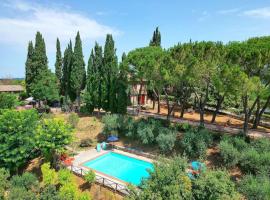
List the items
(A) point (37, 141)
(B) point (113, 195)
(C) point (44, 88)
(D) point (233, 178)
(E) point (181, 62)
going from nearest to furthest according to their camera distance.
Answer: (B) point (113, 195), (D) point (233, 178), (A) point (37, 141), (E) point (181, 62), (C) point (44, 88)

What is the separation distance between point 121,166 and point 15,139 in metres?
10.5

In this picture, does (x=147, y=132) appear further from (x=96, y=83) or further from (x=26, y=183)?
(x=96, y=83)

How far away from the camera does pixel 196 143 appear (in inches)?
845

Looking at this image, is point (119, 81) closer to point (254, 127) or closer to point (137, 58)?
point (137, 58)

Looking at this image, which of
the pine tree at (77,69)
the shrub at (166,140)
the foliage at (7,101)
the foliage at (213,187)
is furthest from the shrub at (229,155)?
the foliage at (7,101)

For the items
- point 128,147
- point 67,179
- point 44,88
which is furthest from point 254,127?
point 44,88

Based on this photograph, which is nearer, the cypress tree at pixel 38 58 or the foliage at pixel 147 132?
the foliage at pixel 147 132

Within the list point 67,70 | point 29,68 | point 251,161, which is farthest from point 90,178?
point 29,68

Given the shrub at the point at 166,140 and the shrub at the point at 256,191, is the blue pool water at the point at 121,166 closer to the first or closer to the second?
the shrub at the point at 166,140

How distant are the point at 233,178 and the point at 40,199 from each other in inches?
580

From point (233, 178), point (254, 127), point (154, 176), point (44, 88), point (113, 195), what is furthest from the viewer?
point (44, 88)

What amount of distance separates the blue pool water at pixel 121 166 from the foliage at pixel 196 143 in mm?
3962

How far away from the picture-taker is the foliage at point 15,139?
21.3 meters

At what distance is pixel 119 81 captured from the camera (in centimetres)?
3356
